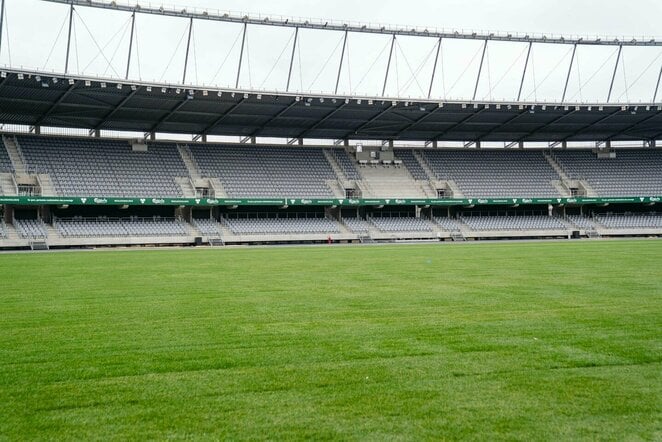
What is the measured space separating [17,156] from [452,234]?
3795 centimetres

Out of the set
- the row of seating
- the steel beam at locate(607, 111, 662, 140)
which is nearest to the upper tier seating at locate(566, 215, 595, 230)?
the row of seating

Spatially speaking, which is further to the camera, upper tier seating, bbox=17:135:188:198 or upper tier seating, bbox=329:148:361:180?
upper tier seating, bbox=329:148:361:180

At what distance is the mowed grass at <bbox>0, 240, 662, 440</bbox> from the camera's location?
180 inches

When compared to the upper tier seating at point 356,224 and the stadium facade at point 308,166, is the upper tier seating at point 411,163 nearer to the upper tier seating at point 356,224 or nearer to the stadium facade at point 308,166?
the stadium facade at point 308,166

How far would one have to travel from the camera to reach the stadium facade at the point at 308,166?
148 ft

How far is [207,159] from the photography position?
5509 cm

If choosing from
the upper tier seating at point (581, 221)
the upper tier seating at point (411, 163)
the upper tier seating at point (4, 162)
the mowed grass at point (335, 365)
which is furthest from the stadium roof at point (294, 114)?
the mowed grass at point (335, 365)

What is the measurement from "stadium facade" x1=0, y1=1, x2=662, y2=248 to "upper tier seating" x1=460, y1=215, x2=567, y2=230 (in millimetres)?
218

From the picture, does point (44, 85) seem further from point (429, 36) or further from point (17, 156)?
point (429, 36)

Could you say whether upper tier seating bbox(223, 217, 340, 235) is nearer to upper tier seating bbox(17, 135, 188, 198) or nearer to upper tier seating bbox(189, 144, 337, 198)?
upper tier seating bbox(189, 144, 337, 198)

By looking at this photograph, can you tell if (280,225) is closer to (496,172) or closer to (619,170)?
(496,172)

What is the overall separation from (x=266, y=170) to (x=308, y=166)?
4.63 m

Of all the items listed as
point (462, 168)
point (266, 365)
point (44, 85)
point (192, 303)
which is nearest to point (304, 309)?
point (192, 303)

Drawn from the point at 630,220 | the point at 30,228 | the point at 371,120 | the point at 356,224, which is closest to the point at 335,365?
the point at 30,228
